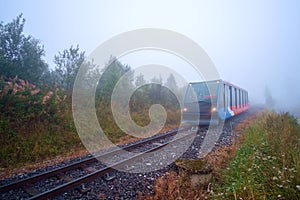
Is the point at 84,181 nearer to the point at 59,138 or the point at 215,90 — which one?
the point at 59,138

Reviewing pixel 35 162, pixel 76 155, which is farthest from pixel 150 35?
pixel 35 162

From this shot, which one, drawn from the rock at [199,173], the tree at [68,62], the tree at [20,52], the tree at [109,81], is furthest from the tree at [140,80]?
the rock at [199,173]

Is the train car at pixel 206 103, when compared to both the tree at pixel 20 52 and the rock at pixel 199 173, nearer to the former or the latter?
the rock at pixel 199 173

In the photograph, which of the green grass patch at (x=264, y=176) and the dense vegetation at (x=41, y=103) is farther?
the dense vegetation at (x=41, y=103)

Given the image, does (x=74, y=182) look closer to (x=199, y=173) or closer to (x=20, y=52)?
(x=199, y=173)

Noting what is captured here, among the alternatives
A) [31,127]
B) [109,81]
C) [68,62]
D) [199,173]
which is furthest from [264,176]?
[68,62]

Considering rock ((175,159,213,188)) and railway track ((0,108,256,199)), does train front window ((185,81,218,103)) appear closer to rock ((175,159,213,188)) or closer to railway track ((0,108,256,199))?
railway track ((0,108,256,199))

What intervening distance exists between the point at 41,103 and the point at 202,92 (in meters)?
8.14

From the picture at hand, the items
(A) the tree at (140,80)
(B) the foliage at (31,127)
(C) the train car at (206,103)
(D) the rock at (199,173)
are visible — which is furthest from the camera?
Result: (A) the tree at (140,80)

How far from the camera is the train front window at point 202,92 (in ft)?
29.5

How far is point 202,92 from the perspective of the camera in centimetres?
949

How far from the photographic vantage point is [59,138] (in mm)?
6531

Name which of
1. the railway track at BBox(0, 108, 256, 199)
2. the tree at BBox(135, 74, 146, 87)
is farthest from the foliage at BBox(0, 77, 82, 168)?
the tree at BBox(135, 74, 146, 87)

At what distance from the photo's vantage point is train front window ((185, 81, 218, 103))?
9000mm
